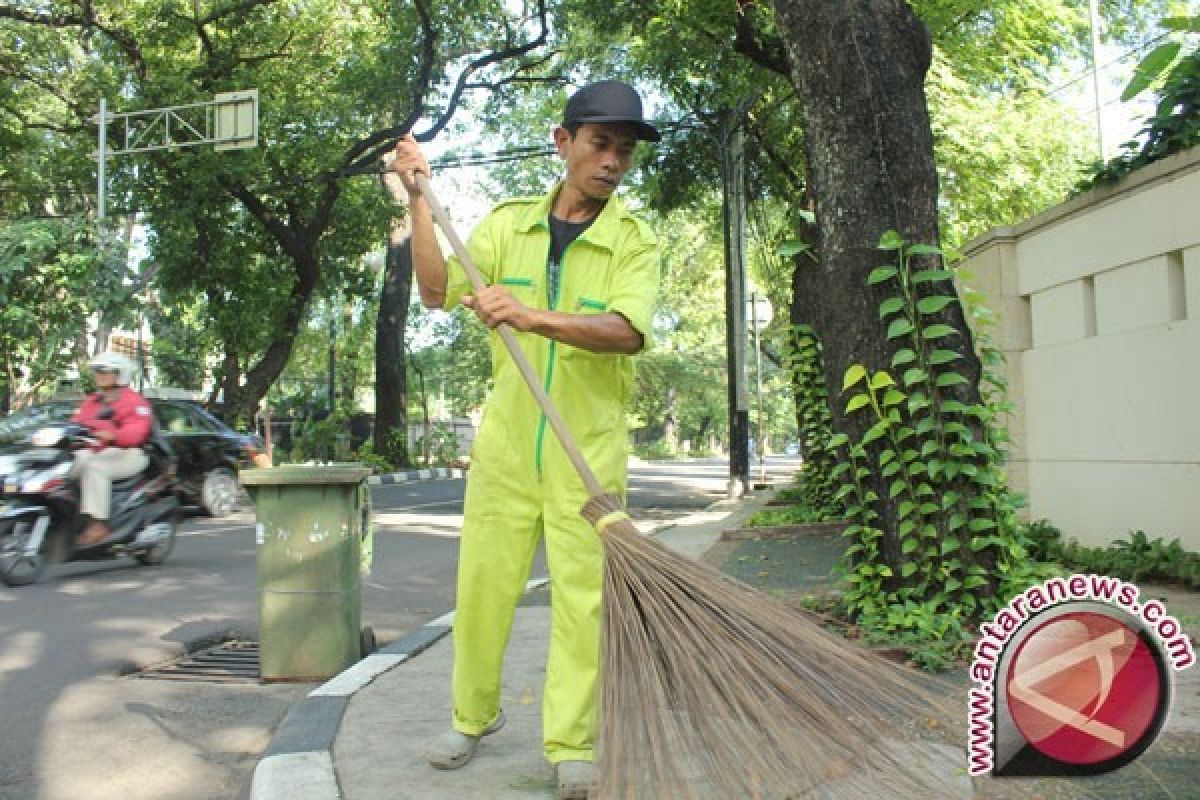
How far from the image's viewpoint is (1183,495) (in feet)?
19.1

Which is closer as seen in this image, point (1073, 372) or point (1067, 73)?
point (1073, 372)

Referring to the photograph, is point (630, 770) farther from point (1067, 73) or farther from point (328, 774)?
point (1067, 73)

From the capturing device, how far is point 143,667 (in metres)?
4.96

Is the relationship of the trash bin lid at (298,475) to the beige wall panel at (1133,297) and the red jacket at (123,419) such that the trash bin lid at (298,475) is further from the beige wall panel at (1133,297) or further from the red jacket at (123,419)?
the beige wall panel at (1133,297)

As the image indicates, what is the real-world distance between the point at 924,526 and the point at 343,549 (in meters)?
Answer: 2.48

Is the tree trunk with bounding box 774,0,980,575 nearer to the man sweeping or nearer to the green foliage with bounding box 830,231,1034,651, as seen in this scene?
the green foliage with bounding box 830,231,1034,651

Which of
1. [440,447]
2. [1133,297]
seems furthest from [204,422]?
[440,447]

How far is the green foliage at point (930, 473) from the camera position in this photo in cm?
448

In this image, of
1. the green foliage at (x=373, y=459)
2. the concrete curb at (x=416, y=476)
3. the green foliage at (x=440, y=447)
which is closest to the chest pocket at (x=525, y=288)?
the concrete curb at (x=416, y=476)

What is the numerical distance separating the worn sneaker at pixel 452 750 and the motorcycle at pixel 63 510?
5381mm

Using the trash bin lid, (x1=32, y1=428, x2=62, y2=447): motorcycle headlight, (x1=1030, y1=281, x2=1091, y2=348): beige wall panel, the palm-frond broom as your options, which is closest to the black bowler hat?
the palm-frond broom

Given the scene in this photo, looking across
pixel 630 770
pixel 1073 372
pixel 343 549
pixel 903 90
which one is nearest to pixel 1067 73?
pixel 1073 372

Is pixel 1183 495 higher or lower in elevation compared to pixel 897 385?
lower

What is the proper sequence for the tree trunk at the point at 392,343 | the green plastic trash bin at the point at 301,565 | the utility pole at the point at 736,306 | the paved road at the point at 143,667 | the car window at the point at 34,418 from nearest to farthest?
1. the paved road at the point at 143,667
2. the green plastic trash bin at the point at 301,565
3. the car window at the point at 34,418
4. the utility pole at the point at 736,306
5. the tree trunk at the point at 392,343
